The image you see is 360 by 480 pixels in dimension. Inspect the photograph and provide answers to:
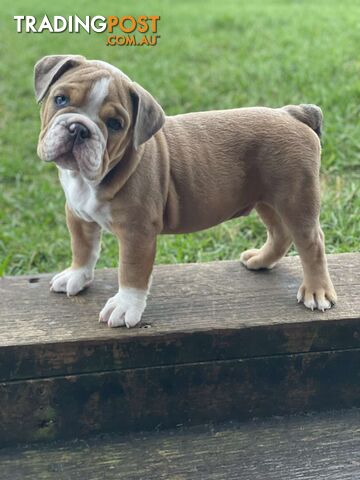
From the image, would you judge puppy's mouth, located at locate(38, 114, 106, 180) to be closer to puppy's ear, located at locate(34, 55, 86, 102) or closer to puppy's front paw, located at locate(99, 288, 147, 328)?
puppy's ear, located at locate(34, 55, 86, 102)

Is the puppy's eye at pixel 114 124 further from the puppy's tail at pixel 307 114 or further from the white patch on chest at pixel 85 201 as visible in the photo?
the puppy's tail at pixel 307 114

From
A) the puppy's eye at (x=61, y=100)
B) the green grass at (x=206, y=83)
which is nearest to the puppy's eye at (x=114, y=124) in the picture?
the puppy's eye at (x=61, y=100)

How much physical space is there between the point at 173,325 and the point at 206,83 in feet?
12.9

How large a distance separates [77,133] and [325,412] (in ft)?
4.43

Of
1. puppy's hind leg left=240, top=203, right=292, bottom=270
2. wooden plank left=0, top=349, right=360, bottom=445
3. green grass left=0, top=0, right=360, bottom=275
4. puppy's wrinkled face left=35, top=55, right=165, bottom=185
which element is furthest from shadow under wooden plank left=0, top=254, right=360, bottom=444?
green grass left=0, top=0, right=360, bottom=275

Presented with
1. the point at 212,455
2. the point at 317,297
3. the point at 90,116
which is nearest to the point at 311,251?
the point at 317,297

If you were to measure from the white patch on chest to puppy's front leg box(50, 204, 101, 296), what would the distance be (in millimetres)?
174

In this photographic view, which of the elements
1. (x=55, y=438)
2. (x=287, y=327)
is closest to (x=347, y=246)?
(x=287, y=327)

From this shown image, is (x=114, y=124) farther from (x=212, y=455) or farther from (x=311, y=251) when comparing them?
(x=212, y=455)

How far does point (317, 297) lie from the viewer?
2.45 m

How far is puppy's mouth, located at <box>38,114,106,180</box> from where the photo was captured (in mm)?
1959

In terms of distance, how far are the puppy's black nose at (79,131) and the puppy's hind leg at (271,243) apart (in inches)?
32.8

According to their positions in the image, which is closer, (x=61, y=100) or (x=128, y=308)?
(x=61, y=100)

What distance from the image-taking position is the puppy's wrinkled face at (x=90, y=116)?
1969 mm
